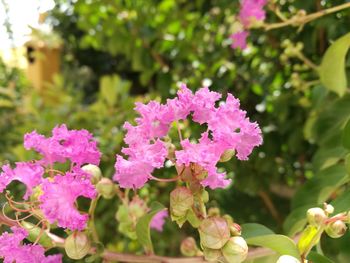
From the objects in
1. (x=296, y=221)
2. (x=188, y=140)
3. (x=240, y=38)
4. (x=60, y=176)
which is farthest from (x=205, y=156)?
(x=240, y=38)

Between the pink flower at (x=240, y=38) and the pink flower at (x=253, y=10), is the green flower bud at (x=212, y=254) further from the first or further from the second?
the pink flower at (x=240, y=38)

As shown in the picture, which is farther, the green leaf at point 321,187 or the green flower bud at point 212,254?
the green leaf at point 321,187

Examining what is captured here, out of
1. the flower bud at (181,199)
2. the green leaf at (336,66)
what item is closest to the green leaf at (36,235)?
the flower bud at (181,199)

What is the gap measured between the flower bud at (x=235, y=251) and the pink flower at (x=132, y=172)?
85mm

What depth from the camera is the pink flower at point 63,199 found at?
43 centimetres

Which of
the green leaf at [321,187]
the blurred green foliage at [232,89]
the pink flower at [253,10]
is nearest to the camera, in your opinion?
the green leaf at [321,187]

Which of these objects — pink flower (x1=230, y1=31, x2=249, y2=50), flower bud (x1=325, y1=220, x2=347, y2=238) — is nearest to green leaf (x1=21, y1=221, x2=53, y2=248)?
flower bud (x1=325, y1=220, x2=347, y2=238)

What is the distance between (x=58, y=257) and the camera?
0.49 metres

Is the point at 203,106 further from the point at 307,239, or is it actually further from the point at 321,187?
the point at 321,187

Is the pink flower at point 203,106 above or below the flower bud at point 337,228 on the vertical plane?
above

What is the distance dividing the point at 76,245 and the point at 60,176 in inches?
2.5

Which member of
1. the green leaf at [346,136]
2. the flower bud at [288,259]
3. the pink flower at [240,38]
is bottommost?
the flower bud at [288,259]

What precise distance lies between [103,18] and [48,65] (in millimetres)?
1659

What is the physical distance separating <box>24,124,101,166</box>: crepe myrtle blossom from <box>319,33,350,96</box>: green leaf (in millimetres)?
336
